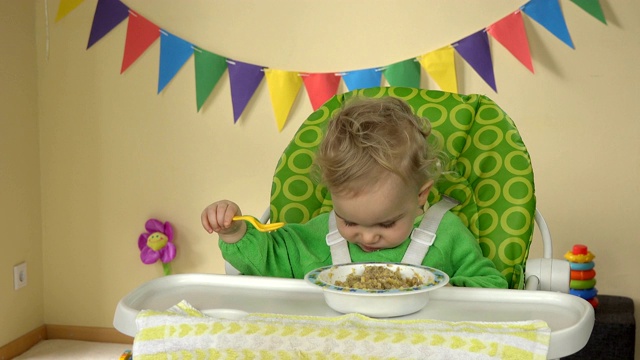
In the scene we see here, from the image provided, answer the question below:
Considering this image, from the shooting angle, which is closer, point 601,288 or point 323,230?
point 323,230

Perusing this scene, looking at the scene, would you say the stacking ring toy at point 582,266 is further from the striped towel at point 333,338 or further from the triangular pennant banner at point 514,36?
the striped towel at point 333,338

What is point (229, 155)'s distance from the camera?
285 centimetres

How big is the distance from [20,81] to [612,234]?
215cm

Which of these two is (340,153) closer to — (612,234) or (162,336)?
(162,336)

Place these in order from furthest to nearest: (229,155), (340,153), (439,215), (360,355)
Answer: (229,155) < (439,215) < (340,153) < (360,355)

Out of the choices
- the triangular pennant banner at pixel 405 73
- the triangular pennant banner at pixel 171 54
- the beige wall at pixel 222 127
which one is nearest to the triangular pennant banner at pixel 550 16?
the beige wall at pixel 222 127

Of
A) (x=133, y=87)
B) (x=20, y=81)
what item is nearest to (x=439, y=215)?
(x=133, y=87)

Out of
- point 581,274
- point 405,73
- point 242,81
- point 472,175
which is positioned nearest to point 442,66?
point 405,73

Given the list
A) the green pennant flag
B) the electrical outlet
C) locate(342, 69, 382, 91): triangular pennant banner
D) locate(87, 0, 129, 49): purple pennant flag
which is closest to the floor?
the electrical outlet

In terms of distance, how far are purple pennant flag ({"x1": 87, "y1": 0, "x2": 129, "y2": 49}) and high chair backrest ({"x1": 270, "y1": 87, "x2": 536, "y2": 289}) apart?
1.41 m

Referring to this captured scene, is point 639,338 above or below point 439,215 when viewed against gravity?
below

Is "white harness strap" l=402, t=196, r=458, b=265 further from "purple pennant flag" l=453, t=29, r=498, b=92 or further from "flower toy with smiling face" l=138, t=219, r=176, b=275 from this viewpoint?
"flower toy with smiling face" l=138, t=219, r=176, b=275

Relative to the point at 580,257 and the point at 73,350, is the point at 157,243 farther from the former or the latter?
the point at 580,257

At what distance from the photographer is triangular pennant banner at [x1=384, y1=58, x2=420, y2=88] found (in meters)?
2.64
